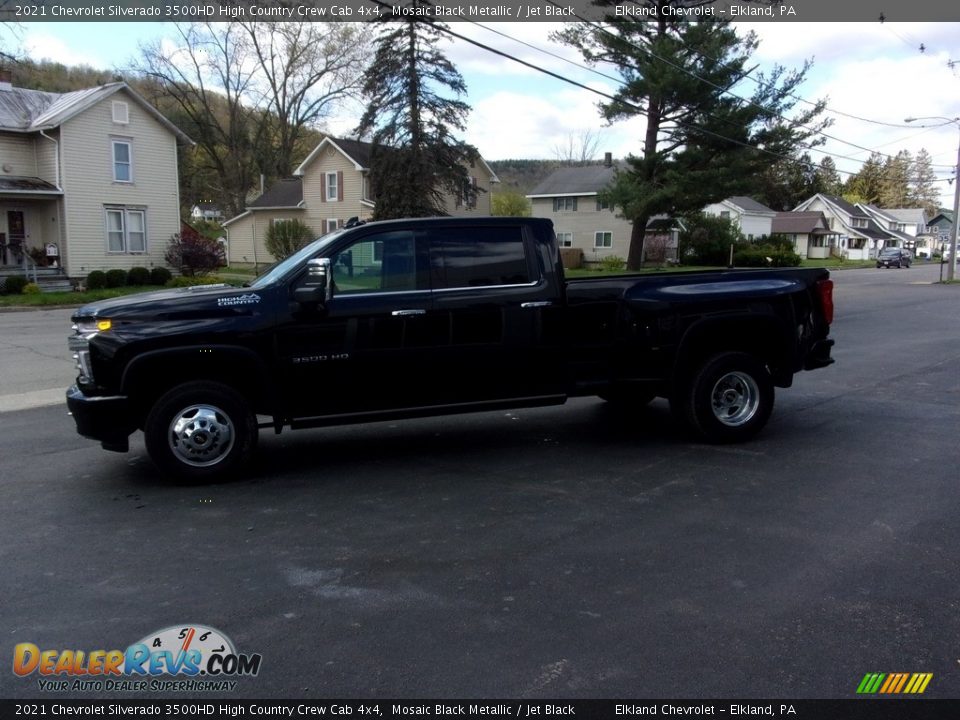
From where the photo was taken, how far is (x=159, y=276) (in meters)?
31.8

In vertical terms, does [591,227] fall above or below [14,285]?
above

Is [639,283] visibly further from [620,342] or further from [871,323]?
[871,323]

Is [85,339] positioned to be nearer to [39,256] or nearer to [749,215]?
[39,256]

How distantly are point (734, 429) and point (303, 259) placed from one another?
4199 mm

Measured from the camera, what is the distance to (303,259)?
6.42 meters

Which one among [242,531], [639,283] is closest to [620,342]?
[639,283]

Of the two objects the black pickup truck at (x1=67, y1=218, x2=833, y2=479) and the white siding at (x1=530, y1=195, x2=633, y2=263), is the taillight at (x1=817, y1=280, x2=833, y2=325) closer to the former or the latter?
the black pickup truck at (x1=67, y1=218, x2=833, y2=479)

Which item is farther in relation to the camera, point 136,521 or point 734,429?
point 734,429

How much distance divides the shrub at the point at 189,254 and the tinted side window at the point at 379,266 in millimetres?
29378

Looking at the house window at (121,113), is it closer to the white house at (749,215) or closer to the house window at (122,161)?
the house window at (122,161)

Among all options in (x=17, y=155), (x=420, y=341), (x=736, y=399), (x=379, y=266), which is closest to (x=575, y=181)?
(x=17, y=155)

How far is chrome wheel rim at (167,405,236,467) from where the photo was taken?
6.07 meters

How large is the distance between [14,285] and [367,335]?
86.8ft

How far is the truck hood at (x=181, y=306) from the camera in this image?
5.93m
